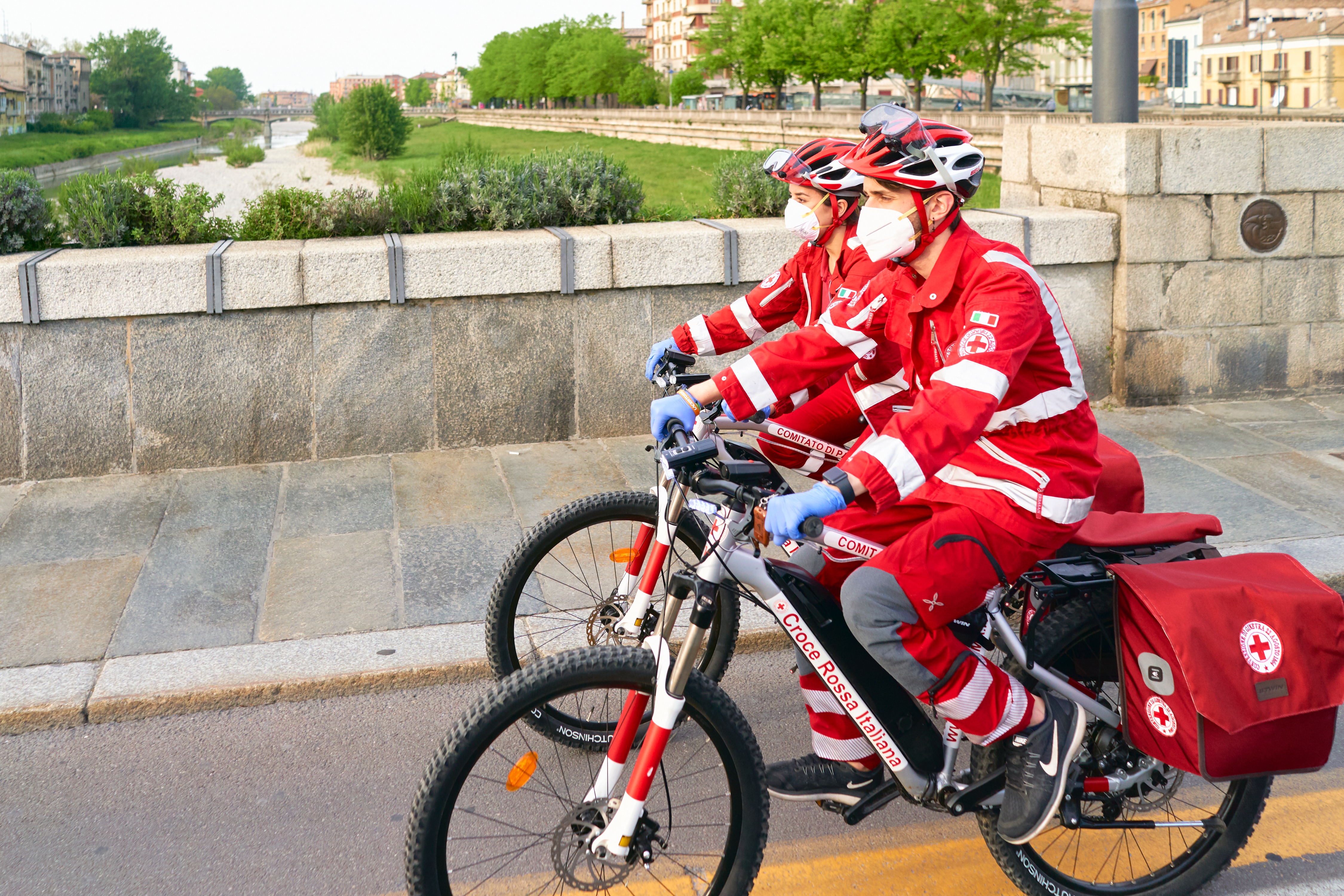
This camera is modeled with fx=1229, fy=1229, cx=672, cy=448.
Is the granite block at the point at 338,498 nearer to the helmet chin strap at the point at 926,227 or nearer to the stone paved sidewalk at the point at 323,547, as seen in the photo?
the stone paved sidewalk at the point at 323,547

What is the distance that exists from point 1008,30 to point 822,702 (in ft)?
174

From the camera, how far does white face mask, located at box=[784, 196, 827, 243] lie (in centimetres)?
418

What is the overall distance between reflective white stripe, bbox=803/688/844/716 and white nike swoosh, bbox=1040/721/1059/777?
49 cm

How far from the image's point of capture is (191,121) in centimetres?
13912

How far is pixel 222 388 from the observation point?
6770 mm

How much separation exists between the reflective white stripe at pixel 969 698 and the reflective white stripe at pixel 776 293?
1.66 metres

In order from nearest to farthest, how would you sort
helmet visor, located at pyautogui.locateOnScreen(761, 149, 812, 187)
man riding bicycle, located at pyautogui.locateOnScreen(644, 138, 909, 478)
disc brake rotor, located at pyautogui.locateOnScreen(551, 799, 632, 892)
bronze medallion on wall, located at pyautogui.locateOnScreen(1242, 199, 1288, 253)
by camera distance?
1. disc brake rotor, located at pyautogui.locateOnScreen(551, 799, 632, 892)
2. man riding bicycle, located at pyautogui.locateOnScreen(644, 138, 909, 478)
3. helmet visor, located at pyautogui.locateOnScreen(761, 149, 812, 187)
4. bronze medallion on wall, located at pyautogui.locateOnScreen(1242, 199, 1288, 253)

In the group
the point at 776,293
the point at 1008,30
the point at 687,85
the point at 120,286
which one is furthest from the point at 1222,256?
the point at 687,85

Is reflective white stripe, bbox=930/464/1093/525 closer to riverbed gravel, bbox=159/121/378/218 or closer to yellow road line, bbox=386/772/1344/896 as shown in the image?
yellow road line, bbox=386/772/1344/896

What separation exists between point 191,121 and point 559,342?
147 metres

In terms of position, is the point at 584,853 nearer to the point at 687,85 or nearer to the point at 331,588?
the point at 331,588

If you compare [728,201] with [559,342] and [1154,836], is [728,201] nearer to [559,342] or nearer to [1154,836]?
[559,342]

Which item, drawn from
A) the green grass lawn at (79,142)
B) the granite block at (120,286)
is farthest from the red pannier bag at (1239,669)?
the green grass lawn at (79,142)

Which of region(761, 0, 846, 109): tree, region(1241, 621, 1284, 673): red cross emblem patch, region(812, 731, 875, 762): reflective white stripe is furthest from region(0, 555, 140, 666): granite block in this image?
region(761, 0, 846, 109): tree
